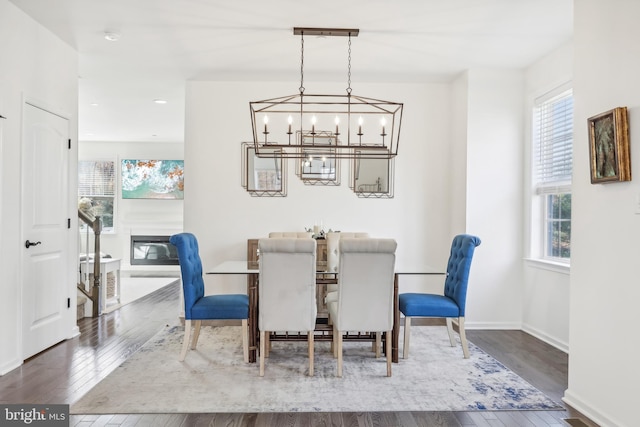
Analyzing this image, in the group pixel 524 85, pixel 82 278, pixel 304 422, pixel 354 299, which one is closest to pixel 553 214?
pixel 524 85

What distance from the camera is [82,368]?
10.9 ft

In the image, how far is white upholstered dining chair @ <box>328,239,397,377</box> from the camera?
313 cm

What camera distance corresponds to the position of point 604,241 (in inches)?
100

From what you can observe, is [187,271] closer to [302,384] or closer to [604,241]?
[302,384]

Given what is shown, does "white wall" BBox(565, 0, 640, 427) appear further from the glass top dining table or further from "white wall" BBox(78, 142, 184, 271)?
"white wall" BBox(78, 142, 184, 271)

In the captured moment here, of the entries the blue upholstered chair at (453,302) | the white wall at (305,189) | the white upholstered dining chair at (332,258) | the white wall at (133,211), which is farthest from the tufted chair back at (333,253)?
the white wall at (133,211)

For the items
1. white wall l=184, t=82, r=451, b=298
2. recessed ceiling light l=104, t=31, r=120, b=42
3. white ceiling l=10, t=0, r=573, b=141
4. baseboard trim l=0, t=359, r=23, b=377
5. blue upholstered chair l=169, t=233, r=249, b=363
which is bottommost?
baseboard trim l=0, t=359, r=23, b=377

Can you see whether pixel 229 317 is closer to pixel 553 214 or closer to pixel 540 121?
pixel 553 214

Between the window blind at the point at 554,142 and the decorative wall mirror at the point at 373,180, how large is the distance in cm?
156

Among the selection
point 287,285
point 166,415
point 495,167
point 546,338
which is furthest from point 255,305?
point 495,167

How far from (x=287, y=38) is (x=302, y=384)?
2.87 metres

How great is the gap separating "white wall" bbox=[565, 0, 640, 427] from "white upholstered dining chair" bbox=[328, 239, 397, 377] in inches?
47.4

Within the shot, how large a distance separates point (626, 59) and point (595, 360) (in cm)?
173

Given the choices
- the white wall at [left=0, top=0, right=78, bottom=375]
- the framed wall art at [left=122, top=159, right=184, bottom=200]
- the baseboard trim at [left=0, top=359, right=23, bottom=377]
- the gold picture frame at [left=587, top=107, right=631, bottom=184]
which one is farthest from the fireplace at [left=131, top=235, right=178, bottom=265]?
the gold picture frame at [left=587, top=107, right=631, bottom=184]
